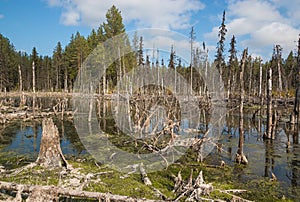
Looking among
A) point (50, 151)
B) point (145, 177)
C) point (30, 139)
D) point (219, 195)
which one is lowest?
point (219, 195)

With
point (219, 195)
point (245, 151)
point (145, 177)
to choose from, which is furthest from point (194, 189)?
point (245, 151)

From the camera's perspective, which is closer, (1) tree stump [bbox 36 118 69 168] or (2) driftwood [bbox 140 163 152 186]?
(2) driftwood [bbox 140 163 152 186]

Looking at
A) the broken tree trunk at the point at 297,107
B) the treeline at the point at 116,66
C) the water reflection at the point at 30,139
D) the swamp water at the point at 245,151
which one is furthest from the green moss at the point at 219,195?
the treeline at the point at 116,66

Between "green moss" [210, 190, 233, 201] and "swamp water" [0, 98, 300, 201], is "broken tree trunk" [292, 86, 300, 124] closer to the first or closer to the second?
"swamp water" [0, 98, 300, 201]

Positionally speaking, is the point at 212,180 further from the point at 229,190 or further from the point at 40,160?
the point at 40,160

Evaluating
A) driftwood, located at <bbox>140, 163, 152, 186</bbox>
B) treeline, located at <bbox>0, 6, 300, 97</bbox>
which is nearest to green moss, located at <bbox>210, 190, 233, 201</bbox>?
driftwood, located at <bbox>140, 163, 152, 186</bbox>

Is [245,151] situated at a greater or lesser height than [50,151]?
lesser

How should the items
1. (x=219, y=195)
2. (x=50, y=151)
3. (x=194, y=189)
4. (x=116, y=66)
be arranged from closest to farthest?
(x=194, y=189), (x=219, y=195), (x=50, y=151), (x=116, y=66)

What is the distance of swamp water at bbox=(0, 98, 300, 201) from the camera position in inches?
408

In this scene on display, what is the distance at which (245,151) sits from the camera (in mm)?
14664

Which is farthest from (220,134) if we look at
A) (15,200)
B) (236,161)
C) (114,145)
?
(15,200)

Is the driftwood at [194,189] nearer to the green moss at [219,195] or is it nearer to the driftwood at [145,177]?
the green moss at [219,195]

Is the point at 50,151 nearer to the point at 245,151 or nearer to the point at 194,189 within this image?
the point at 194,189

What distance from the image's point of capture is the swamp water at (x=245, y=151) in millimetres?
10352
